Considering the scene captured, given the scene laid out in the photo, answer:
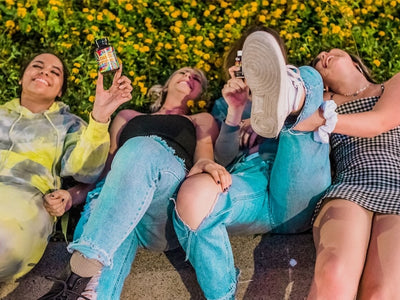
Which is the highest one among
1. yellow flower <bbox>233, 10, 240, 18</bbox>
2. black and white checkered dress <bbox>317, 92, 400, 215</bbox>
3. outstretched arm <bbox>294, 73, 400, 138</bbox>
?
outstretched arm <bbox>294, 73, 400, 138</bbox>

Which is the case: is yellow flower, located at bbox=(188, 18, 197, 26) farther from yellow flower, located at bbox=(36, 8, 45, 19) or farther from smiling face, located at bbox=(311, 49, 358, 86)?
smiling face, located at bbox=(311, 49, 358, 86)

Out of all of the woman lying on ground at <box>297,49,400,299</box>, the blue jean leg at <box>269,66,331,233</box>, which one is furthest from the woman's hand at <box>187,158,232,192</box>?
the woman lying on ground at <box>297,49,400,299</box>

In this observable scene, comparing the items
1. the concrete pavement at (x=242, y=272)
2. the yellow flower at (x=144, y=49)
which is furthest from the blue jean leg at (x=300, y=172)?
the yellow flower at (x=144, y=49)

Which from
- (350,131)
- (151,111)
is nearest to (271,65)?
(350,131)

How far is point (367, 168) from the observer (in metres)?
2.45

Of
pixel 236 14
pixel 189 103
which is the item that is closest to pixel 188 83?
pixel 189 103

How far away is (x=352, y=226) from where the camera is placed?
86.9 inches

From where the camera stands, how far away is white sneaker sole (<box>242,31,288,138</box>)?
1975 mm

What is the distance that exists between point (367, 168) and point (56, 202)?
1.43 m

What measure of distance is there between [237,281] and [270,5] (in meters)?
2.34

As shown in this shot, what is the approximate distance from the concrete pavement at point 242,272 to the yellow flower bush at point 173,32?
122cm

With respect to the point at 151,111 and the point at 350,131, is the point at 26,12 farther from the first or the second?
the point at 350,131

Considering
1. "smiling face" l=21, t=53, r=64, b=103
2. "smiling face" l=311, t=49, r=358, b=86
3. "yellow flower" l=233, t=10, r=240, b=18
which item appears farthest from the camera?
"yellow flower" l=233, t=10, r=240, b=18

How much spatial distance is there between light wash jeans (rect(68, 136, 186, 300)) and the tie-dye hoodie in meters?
0.36
